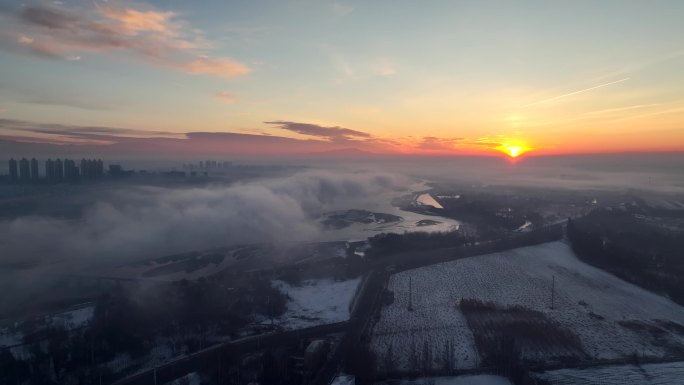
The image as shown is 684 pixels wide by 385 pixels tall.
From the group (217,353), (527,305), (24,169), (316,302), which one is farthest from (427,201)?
(24,169)

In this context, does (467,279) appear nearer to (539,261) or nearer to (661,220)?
(539,261)

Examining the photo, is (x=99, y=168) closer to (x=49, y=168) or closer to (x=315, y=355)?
(x=49, y=168)

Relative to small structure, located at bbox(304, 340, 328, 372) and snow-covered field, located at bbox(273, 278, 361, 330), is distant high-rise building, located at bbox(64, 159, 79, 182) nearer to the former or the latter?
snow-covered field, located at bbox(273, 278, 361, 330)

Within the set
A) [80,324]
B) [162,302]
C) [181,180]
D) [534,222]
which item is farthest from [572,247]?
[181,180]

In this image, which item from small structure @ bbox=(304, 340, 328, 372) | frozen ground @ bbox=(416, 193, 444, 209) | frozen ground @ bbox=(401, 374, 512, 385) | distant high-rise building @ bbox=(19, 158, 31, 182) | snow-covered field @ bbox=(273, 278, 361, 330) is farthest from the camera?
frozen ground @ bbox=(416, 193, 444, 209)

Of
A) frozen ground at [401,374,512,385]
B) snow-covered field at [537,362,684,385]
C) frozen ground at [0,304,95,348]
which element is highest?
snow-covered field at [537,362,684,385]

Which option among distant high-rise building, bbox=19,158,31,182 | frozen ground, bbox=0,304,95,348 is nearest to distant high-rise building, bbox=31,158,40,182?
distant high-rise building, bbox=19,158,31,182
